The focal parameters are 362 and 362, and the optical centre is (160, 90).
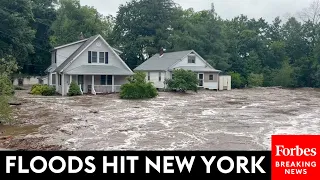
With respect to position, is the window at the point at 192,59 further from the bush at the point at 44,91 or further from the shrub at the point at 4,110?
the shrub at the point at 4,110

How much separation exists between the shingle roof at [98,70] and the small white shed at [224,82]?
47.3 feet

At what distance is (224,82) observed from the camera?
4566 centimetres

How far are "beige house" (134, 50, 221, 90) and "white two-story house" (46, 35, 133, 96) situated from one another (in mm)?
7174

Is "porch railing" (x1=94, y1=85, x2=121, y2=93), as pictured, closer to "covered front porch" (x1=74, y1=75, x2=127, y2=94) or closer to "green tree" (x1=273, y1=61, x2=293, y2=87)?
"covered front porch" (x1=74, y1=75, x2=127, y2=94)

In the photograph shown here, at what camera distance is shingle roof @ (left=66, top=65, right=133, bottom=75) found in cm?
3284

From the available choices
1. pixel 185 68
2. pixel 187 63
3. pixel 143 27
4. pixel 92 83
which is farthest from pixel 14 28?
pixel 143 27

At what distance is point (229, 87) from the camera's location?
46.2 meters

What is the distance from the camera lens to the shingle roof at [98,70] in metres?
32.8

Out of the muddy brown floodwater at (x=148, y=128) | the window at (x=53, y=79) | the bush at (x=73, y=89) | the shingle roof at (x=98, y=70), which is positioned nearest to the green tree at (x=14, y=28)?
the window at (x=53, y=79)

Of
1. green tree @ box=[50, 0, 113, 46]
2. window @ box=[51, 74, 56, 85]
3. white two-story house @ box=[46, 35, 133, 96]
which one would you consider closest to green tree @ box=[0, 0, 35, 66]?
white two-story house @ box=[46, 35, 133, 96]

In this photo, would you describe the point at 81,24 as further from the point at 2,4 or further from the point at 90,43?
the point at 90,43

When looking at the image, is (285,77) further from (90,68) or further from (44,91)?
(44,91)

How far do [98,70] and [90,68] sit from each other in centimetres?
79

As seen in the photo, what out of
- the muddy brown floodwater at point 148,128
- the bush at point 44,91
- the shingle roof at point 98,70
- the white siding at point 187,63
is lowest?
the muddy brown floodwater at point 148,128
